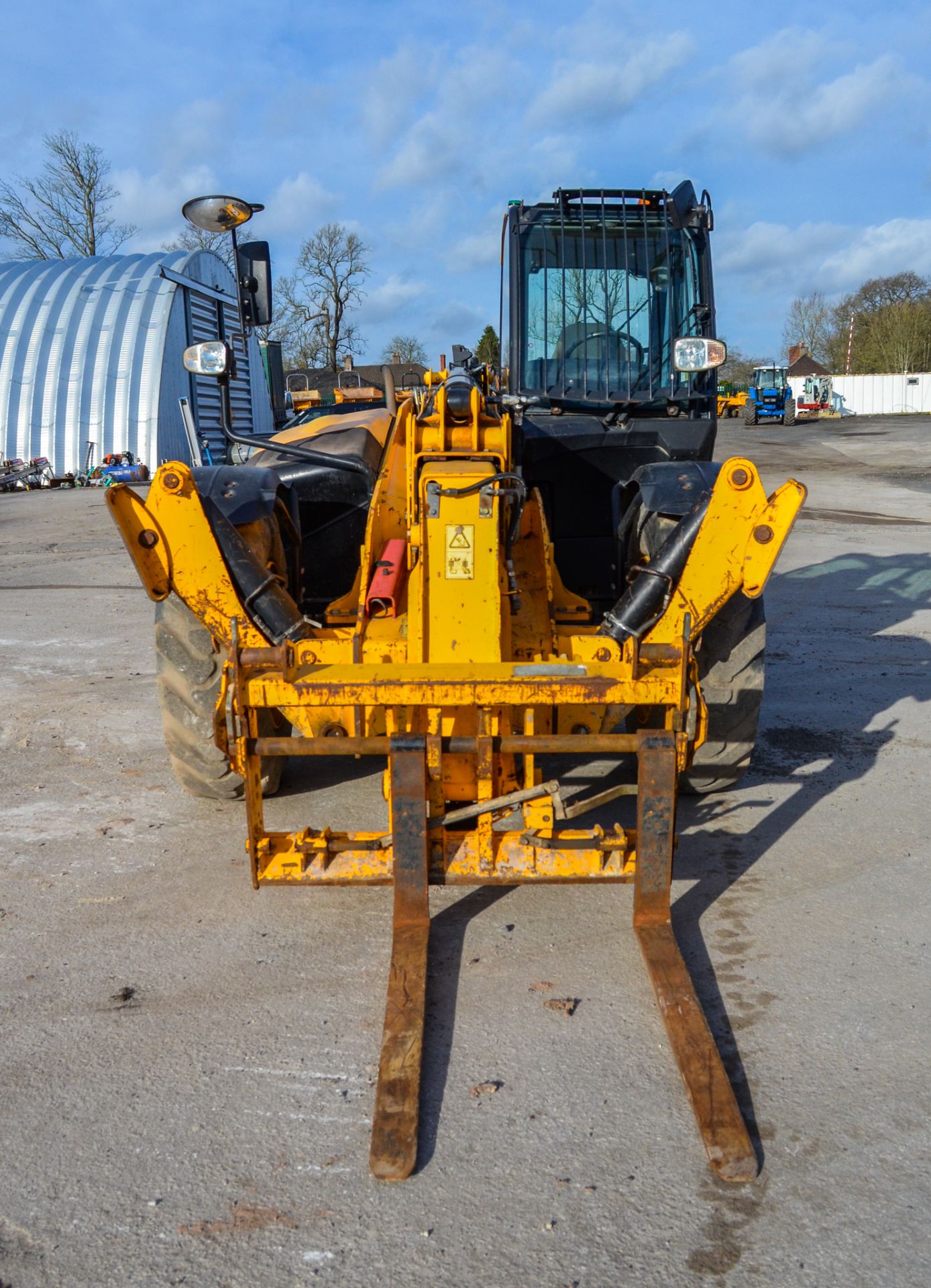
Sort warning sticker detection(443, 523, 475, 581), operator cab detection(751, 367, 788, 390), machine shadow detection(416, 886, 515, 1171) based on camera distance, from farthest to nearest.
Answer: operator cab detection(751, 367, 788, 390) < warning sticker detection(443, 523, 475, 581) < machine shadow detection(416, 886, 515, 1171)

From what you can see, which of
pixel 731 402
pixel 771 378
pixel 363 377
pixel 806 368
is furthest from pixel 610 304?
pixel 806 368

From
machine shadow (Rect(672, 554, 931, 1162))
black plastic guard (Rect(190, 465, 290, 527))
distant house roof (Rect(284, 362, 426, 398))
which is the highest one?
distant house roof (Rect(284, 362, 426, 398))

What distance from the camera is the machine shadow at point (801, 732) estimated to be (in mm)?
3598

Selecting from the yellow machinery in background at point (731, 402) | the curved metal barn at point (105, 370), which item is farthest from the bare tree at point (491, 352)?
the yellow machinery in background at point (731, 402)

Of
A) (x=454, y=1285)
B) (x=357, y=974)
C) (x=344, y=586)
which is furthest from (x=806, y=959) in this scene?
(x=344, y=586)

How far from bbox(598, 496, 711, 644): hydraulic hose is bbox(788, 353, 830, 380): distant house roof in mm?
67916

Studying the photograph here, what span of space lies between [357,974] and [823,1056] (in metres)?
1.41

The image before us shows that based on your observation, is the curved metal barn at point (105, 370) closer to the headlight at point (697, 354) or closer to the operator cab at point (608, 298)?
the operator cab at point (608, 298)

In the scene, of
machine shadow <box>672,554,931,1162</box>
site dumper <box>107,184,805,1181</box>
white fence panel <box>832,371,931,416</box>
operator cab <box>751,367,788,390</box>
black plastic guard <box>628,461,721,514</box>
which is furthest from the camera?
white fence panel <box>832,371,931,416</box>

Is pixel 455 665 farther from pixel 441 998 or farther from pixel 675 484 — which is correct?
pixel 675 484

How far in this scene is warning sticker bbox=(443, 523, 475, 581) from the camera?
12.2ft

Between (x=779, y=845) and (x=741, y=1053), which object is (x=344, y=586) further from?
(x=741, y=1053)

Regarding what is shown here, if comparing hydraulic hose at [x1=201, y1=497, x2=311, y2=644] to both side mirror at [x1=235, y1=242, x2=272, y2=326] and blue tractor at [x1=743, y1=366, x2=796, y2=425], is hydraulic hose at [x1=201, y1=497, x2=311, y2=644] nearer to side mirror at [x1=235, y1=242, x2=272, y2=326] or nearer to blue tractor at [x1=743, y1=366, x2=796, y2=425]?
side mirror at [x1=235, y1=242, x2=272, y2=326]

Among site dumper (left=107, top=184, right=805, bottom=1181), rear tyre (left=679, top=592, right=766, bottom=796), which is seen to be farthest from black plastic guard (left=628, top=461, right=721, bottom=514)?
rear tyre (left=679, top=592, right=766, bottom=796)
